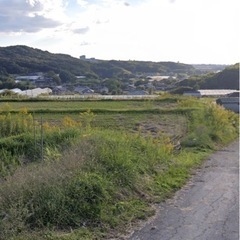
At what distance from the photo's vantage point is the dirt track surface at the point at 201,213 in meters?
5.99

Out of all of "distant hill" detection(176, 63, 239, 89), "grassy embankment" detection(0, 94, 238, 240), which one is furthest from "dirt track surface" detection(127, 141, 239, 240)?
"distant hill" detection(176, 63, 239, 89)

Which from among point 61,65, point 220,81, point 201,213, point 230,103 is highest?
point 61,65

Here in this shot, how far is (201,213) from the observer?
7012 millimetres

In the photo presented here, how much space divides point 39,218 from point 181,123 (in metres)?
16.0

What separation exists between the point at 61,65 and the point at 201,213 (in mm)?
93624

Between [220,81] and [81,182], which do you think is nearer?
[81,182]

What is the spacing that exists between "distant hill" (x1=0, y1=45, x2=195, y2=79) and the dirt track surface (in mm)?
76793

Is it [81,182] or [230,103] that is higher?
[81,182]

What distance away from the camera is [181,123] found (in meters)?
21.4

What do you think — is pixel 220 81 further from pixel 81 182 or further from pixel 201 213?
pixel 81 182

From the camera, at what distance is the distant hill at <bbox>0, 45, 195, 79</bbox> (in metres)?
89.9

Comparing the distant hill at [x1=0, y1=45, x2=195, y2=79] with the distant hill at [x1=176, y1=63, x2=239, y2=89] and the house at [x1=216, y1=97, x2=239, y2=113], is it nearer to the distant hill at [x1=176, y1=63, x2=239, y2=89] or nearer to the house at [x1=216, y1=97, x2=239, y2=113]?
the distant hill at [x1=176, y1=63, x2=239, y2=89]

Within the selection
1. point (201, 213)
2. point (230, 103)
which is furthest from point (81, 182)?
point (230, 103)

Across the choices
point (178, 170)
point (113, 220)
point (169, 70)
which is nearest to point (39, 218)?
point (113, 220)
